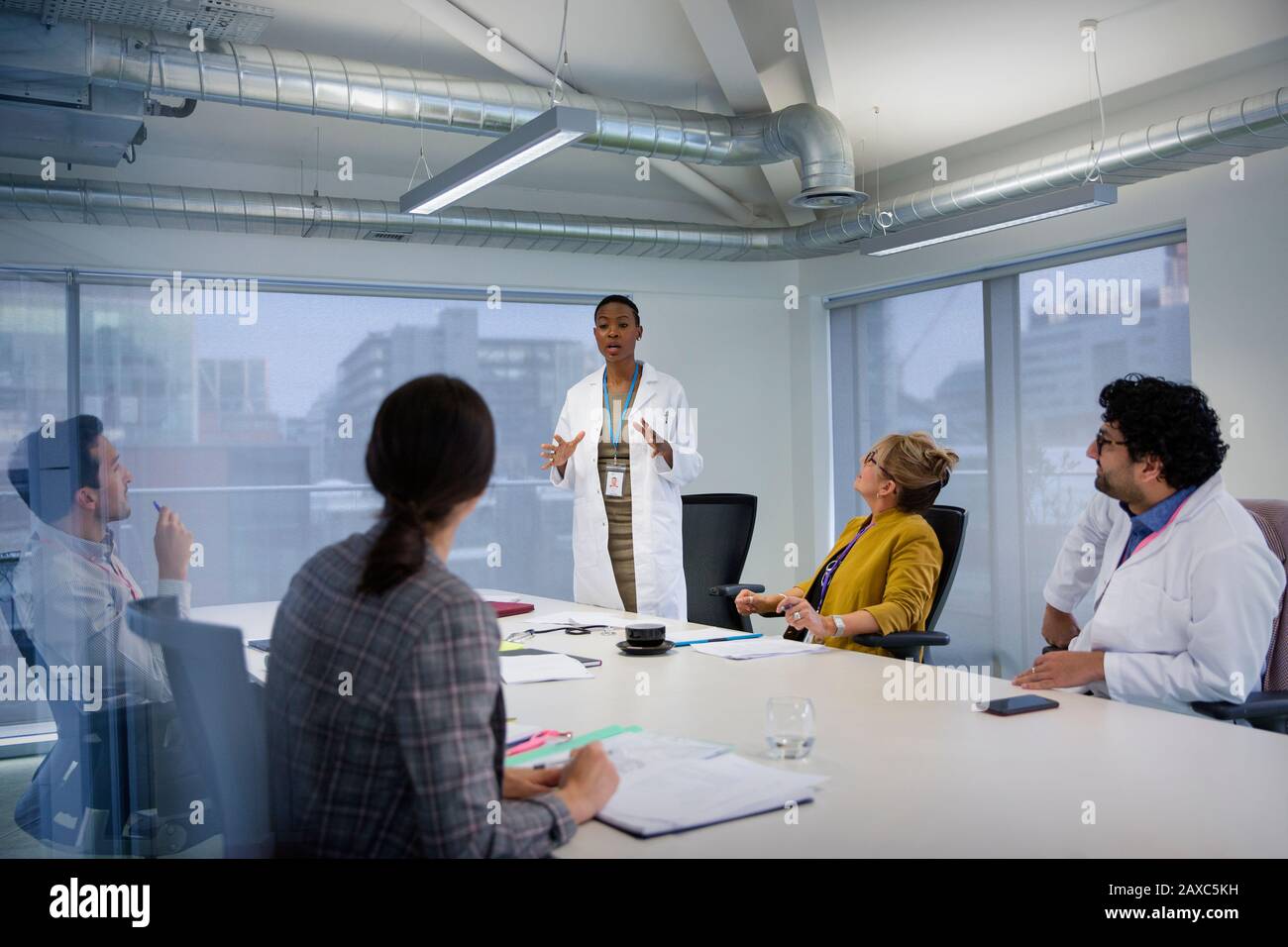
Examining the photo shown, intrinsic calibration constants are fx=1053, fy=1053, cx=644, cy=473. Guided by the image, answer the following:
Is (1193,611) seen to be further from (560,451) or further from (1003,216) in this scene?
(1003,216)

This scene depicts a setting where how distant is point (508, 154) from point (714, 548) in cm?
186

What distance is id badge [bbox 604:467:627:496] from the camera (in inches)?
162

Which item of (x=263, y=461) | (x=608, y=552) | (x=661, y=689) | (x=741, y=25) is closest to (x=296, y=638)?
(x=661, y=689)

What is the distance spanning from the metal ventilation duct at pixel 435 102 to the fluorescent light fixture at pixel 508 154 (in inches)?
13.1

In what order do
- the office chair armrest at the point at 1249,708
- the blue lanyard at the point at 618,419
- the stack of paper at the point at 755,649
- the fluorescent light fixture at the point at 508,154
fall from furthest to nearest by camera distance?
the blue lanyard at the point at 618,419 → the fluorescent light fixture at the point at 508,154 → the stack of paper at the point at 755,649 → the office chair armrest at the point at 1249,708

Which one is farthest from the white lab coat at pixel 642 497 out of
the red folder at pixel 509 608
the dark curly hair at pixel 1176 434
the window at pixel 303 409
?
the dark curly hair at pixel 1176 434

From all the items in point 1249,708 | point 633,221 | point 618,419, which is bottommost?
point 1249,708

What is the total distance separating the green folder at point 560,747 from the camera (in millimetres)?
1758

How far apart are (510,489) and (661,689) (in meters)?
4.42

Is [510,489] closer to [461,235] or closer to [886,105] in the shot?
[461,235]

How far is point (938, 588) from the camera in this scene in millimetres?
3240

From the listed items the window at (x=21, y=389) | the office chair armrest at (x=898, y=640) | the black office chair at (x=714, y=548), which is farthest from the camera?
the black office chair at (x=714, y=548)

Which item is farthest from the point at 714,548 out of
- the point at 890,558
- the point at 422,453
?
the point at 422,453

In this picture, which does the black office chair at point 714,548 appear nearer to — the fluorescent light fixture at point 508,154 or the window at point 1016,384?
the fluorescent light fixture at point 508,154
